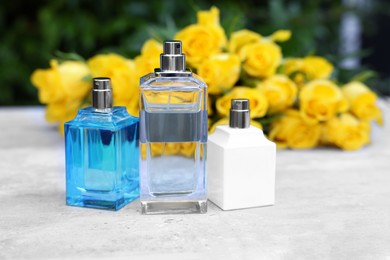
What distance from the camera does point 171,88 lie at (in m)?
0.74

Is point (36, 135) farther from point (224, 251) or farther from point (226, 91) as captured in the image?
point (224, 251)

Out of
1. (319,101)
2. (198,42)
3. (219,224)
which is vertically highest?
(198,42)

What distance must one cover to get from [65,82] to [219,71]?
1.00ft

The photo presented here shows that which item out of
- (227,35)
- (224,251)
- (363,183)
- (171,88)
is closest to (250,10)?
(227,35)

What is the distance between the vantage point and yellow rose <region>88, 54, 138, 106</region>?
3.49 ft

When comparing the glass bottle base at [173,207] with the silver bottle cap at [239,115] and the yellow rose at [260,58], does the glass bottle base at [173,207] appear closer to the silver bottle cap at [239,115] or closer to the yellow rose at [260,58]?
the silver bottle cap at [239,115]

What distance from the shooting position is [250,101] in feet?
3.41

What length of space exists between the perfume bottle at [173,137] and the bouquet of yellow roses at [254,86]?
0.27m

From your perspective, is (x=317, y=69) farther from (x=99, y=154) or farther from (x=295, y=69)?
(x=99, y=154)

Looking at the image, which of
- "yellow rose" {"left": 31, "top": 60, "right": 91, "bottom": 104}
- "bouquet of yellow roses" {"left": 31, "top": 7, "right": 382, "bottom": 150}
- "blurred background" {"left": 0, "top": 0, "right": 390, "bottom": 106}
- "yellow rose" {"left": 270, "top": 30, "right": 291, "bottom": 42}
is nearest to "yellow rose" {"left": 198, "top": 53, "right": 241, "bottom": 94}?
"bouquet of yellow roses" {"left": 31, "top": 7, "right": 382, "bottom": 150}

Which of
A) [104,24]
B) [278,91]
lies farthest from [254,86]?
[104,24]

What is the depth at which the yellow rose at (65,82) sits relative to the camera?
113 centimetres

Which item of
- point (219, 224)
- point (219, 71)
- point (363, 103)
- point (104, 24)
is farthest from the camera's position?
point (104, 24)

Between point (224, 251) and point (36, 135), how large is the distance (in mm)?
706
